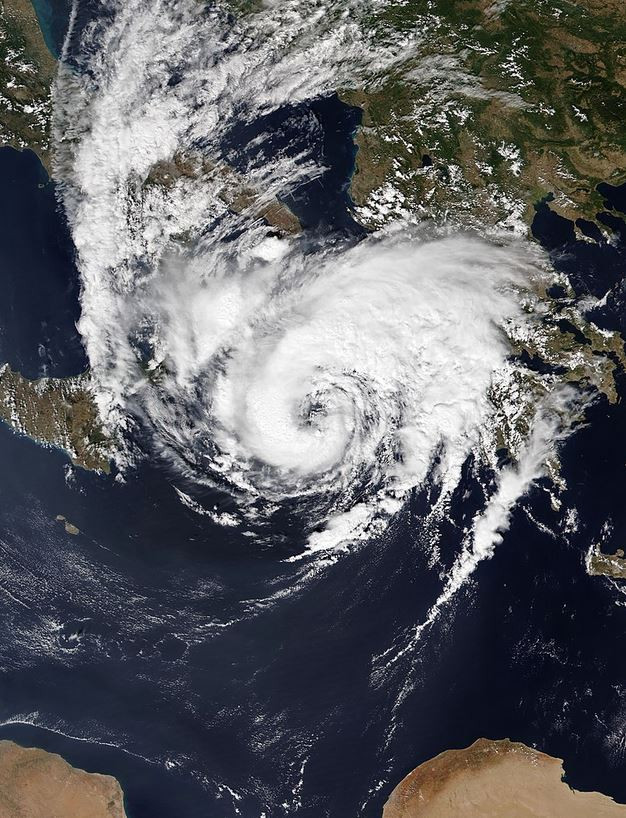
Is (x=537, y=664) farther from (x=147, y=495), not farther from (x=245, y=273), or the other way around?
(x=245, y=273)

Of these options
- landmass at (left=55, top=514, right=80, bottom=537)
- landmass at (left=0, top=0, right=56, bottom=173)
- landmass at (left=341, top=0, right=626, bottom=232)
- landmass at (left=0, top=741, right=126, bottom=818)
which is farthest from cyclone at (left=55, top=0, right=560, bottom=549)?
landmass at (left=0, top=741, right=126, bottom=818)

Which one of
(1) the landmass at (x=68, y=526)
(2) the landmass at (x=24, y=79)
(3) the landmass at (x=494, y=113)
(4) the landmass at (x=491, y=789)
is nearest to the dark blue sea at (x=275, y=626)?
(1) the landmass at (x=68, y=526)

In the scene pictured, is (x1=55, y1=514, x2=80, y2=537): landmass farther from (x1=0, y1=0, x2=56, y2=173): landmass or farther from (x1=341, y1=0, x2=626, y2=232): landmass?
(x1=341, y1=0, x2=626, y2=232): landmass

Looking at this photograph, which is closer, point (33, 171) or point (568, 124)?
point (568, 124)

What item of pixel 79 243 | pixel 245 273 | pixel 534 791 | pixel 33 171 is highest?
pixel 33 171

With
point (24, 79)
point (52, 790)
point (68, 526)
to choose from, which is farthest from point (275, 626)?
point (24, 79)

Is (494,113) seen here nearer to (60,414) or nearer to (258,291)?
(258,291)

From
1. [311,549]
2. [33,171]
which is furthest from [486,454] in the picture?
[33,171]
